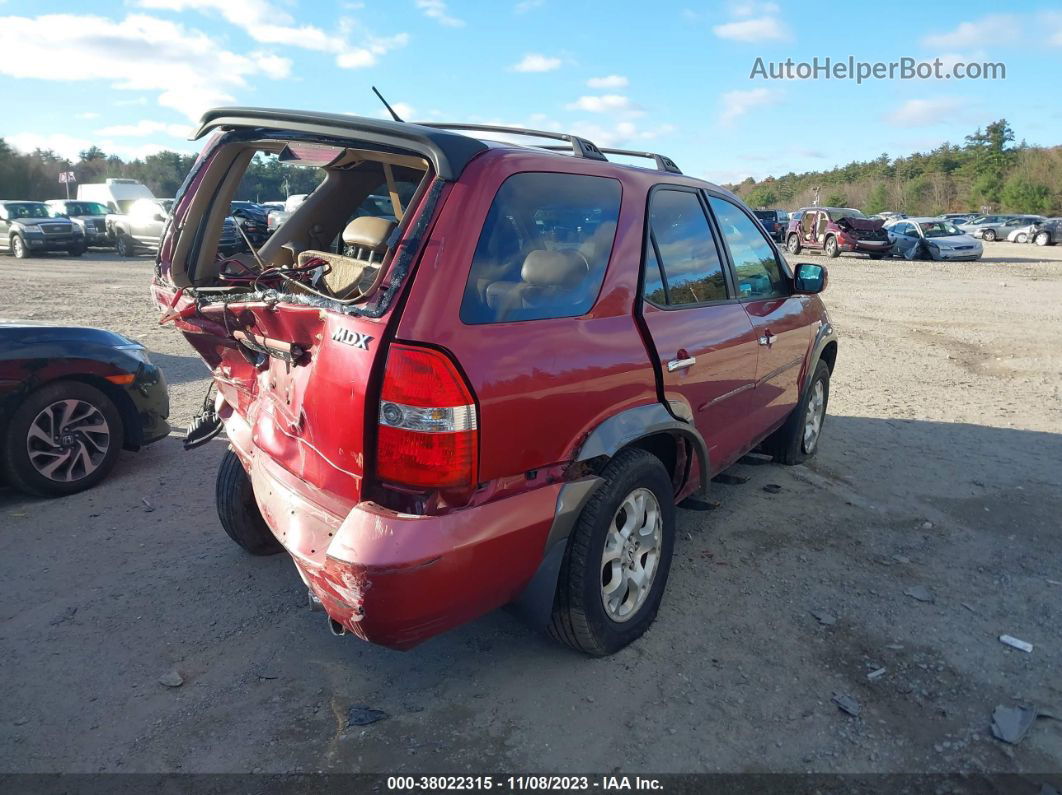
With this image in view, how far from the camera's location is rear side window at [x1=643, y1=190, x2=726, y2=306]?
3248 millimetres

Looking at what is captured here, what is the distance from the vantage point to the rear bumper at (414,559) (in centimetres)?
228

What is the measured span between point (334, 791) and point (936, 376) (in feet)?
25.8

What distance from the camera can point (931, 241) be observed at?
24312 millimetres

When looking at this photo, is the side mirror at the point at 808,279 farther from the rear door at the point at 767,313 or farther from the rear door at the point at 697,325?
the rear door at the point at 697,325

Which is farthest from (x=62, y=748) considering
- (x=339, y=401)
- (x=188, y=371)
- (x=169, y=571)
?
(x=188, y=371)

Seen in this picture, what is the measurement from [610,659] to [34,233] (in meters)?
25.4

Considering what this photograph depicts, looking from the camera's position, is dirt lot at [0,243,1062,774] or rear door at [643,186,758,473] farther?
rear door at [643,186,758,473]

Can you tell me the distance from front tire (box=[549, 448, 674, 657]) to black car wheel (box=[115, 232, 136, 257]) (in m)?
26.0

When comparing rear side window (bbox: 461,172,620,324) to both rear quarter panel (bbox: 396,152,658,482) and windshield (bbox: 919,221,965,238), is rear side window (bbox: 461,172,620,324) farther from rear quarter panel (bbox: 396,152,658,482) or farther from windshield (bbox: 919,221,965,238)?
windshield (bbox: 919,221,965,238)

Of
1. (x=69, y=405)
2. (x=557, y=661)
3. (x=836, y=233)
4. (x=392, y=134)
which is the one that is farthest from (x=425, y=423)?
(x=836, y=233)

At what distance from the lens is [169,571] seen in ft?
12.2

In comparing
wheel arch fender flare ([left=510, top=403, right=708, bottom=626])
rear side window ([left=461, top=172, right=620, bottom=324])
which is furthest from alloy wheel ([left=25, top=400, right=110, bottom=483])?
rear side window ([left=461, top=172, right=620, bottom=324])

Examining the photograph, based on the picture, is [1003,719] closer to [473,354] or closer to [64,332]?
[473,354]

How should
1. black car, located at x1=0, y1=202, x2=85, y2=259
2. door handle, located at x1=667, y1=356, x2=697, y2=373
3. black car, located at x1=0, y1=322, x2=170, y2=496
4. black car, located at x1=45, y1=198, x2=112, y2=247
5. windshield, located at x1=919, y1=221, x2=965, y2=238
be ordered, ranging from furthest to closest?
black car, located at x1=45, y1=198, x2=112, y2=247 → windshield, located at x1=919, y1=221, x2=965, y2=238 → black car, located at x1=0, y1=202, x2=85, y2=259 → black car, located at x1=0, y1=322, x2=170, y2=496 → door handle, located at x1=667, y1=356, x2=697, y2=373
